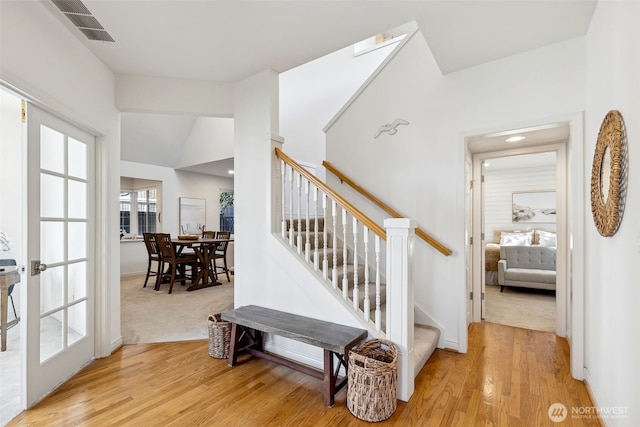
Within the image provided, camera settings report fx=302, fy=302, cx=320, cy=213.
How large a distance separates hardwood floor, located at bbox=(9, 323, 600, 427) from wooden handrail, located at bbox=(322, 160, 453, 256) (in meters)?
0.94

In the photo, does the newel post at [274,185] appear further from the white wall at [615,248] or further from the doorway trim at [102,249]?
the white wall at [615,248]

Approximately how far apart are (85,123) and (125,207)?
5.00 m

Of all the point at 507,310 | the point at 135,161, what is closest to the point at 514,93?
the point at 507,310

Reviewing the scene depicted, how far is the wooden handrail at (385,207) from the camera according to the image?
2.74m

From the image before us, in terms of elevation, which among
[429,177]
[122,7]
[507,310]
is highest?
[122,7]

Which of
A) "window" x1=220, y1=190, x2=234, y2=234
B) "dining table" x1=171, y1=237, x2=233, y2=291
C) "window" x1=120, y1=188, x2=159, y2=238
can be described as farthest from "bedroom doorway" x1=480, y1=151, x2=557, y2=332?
"window" x1=120, y1=188, x2=159, y2=238

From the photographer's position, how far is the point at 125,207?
6.64 metres

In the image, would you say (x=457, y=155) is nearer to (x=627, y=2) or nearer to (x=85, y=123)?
(x=627, y=2)

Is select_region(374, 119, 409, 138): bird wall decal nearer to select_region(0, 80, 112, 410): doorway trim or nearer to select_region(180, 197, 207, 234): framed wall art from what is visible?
select_region(0, 80, 112, 410): doorway trim

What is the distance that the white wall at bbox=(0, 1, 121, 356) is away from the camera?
67.7 inches

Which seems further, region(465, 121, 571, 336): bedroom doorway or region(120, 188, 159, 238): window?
region(120, 188, 159, 238): window

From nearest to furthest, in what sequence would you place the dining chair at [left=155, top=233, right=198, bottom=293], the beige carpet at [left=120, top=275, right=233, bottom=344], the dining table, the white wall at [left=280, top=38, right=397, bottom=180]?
the beige carpet at [left=120, top=275, right=233, bottom=344] < the white wall at [left=280, top=38, right=397, bottom=180] < the dining chair at [left=155, top=233, right=198, bottom=293] < the dining table

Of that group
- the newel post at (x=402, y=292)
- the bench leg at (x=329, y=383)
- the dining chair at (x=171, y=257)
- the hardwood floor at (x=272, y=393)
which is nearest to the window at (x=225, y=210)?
the dining chair at (x=171, y=257)

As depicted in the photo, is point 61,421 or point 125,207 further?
point 125,207
